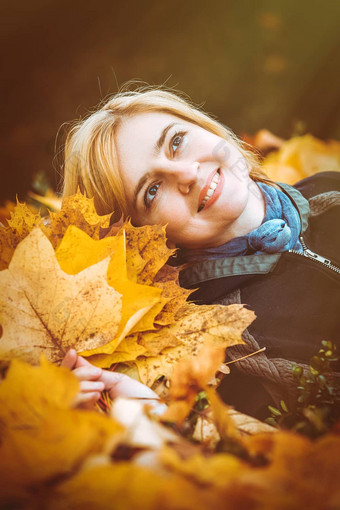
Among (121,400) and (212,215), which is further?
(212,215)

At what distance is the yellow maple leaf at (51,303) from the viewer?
28 centimetres

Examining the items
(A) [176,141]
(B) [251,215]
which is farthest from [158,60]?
(B) [251,215]

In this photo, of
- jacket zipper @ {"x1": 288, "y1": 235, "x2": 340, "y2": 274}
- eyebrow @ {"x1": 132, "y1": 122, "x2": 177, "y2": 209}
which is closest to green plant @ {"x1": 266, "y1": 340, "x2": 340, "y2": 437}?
jacket zipper @ {"x1": 288, "y1": 235, "x2": 340, "y2": 274}

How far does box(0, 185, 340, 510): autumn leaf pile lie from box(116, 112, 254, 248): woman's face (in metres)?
0.07

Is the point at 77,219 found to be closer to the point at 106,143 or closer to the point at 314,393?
the point at 106,143

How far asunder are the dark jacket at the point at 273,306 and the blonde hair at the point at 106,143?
4.8 inches

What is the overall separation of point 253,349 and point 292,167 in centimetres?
34

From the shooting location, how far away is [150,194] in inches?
16.4

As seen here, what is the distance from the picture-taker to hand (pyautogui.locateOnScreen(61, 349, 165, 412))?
0.27m

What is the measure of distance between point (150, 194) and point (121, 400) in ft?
0.86

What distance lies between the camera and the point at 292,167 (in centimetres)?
59

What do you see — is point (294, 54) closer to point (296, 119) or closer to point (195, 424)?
point (296, 119)

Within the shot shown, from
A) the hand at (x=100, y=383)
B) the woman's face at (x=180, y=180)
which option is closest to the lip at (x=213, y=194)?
the woman's face at (x=180, y=180)

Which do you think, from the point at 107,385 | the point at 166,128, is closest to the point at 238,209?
the point at 166,128
